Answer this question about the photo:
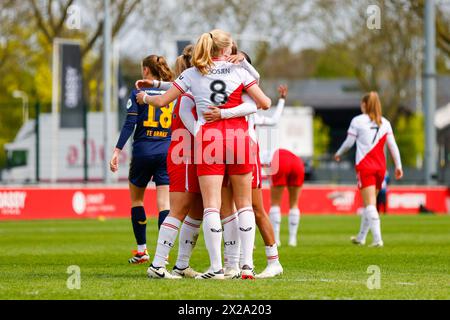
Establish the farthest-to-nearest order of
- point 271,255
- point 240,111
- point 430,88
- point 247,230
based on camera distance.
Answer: point 430,88 → point 271,255 → point 247,230 → point 240,111

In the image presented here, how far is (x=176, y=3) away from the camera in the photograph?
162ft

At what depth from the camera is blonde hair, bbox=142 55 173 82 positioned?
11594 mm

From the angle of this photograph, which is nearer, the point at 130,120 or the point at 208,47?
the point at 208,47

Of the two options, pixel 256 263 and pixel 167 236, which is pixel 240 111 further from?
pixel 256 263

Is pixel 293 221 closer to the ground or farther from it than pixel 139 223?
closer to the ground

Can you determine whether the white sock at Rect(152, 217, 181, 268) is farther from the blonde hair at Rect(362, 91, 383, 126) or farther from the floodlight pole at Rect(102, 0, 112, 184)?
the floodlight pole at Rect(102, 0, 112, 184)

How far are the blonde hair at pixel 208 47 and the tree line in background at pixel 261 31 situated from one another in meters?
31.8

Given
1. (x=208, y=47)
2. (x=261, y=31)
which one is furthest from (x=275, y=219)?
(x=261, y=31)

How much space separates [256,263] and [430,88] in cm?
2289

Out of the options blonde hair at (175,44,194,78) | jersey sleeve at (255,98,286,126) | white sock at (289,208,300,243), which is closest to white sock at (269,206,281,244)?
white sock at (289,208,300,243)

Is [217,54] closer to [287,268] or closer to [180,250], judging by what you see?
[180,250]

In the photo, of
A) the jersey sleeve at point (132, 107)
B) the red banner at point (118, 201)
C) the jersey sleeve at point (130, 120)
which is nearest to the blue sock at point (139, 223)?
the jersey sleeve at point (130, 120)

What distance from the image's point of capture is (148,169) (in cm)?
1227

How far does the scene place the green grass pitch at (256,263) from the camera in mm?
8242
